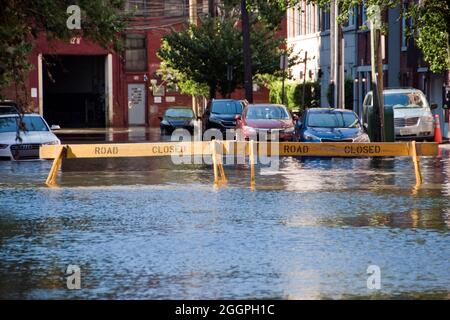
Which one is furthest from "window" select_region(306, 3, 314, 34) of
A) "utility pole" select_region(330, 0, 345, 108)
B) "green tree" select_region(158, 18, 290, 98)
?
"utility pole" select_region(330, 0, 345, 108)

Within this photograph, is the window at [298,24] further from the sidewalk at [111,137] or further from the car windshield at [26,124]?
the car windshield at [26,124]

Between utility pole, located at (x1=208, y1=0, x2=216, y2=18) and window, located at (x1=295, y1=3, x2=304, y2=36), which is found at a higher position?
utility pole, located at (x1=208, y1=0, x2=216, y2=18)

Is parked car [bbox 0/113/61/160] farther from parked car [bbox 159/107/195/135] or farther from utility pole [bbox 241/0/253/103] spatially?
parked car [bbox 159/107/195/135]

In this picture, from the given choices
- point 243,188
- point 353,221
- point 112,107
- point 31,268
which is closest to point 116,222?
point 353,221

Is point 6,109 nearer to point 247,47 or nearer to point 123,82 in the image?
point 247,47

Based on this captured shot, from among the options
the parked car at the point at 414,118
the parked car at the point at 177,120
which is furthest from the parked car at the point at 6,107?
the parked car at the point at 177,120

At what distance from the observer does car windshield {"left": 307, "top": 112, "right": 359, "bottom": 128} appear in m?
33.2

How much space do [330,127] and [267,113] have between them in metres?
5.76

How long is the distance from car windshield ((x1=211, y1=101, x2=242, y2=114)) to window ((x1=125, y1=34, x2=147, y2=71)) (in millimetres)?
37192

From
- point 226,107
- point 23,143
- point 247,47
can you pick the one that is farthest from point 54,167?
point 247,47

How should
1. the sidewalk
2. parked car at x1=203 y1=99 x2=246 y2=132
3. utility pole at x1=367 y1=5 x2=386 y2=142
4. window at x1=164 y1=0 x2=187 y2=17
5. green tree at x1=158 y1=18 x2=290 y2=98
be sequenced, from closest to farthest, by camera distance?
1. utility pole at x1=367 y1=5 x2=386 y2=142
2. parked car at x1=203 y1=99 x2=246 y2=132
3. the sidewalk
4. green tree at x1=158 y1=18 x2=290 y2=98
5. window at x1=164 y1=0 x2=187 y2=17

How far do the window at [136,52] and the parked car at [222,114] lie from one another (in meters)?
36.9

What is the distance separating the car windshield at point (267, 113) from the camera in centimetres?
3843
